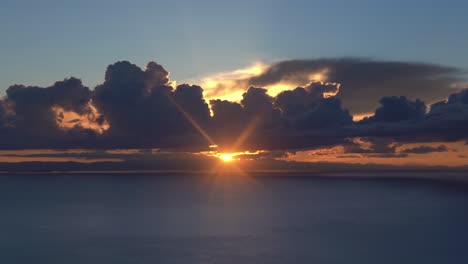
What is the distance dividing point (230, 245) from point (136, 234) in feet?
149

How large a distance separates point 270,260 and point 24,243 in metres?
82.3

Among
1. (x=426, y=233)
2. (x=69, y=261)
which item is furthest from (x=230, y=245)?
(x=426, y=233)

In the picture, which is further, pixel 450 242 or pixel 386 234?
pixel 386 234

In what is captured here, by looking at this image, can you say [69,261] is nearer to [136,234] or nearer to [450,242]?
[136,234]

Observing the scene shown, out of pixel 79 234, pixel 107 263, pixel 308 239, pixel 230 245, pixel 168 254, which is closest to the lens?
pixel 107 263

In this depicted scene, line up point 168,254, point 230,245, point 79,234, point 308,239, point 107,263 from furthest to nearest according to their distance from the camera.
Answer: point 79,234 < point 308,239 < point 230,245 < point 168,254 < point 107,263

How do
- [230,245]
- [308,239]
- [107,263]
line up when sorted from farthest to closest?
[308,239] < [230,245] < [107,263]

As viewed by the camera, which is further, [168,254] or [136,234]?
[136,234]

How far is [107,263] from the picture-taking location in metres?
140

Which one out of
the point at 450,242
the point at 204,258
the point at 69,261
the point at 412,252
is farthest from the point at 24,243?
the point at 450,242

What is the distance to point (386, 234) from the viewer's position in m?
194

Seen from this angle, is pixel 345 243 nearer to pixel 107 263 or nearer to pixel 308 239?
pixel 308 239

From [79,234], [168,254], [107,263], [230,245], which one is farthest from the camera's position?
[79,234]

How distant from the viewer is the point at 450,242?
175000 mm
